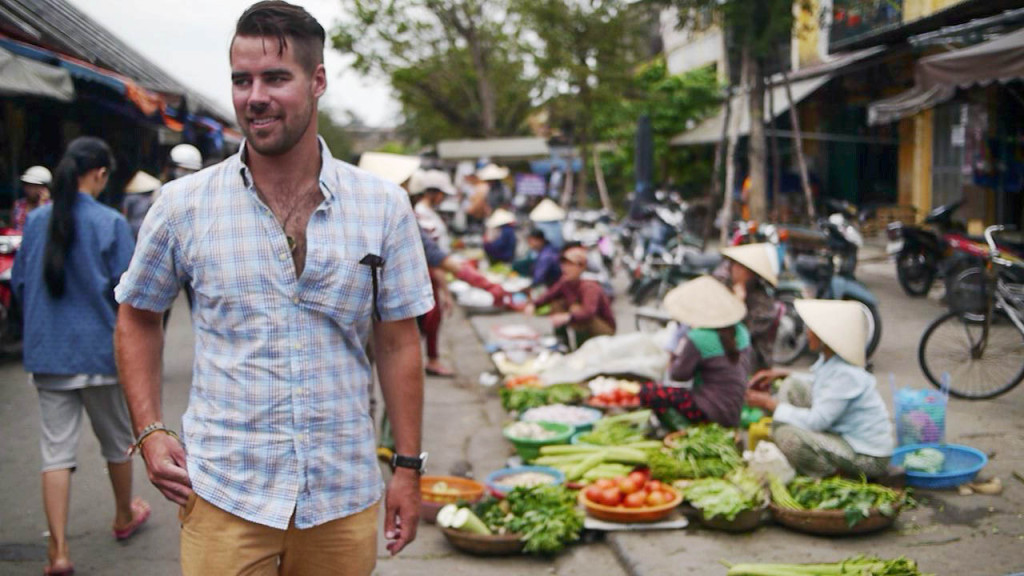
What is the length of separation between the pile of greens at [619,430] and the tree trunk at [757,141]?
8554 millimetres

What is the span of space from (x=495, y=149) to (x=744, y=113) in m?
9.41

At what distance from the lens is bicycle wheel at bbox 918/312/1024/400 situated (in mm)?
7527

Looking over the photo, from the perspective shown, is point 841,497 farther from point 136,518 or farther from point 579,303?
point 579,303

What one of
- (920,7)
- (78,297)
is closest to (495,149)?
(920,7)

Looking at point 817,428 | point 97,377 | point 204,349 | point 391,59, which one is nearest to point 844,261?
point 817,428

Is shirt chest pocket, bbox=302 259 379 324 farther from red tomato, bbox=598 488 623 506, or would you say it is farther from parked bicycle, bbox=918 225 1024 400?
parked bicycle, bbox=918 225 1024 400

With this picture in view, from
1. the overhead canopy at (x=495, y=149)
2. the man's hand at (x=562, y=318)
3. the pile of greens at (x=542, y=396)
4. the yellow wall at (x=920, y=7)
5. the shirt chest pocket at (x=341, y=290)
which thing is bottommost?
the pile of greens at (x=542, y=396)

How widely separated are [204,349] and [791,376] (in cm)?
494

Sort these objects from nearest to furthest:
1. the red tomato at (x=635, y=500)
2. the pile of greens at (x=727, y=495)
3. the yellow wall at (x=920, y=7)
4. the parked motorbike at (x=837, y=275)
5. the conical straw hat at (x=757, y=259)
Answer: the pile of greens at (x=727, y=495) < the red tomato at (x=635, y=500) < the conical straw hat at (x=757, y=259) < the parked motorbike at (x=837, y=275) < the yellow wall at (x=920, y=7)

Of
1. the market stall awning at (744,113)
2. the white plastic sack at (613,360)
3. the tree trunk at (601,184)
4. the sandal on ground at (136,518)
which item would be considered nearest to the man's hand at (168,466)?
the sandal on ground at (136,518)

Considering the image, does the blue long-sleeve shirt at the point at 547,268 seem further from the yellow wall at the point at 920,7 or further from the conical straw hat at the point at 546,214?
the yellow wall at the point at 920,7

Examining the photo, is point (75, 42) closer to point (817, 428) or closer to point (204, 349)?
point (817, 428)

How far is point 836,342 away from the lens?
544cm

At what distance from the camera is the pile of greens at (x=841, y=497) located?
503cm
